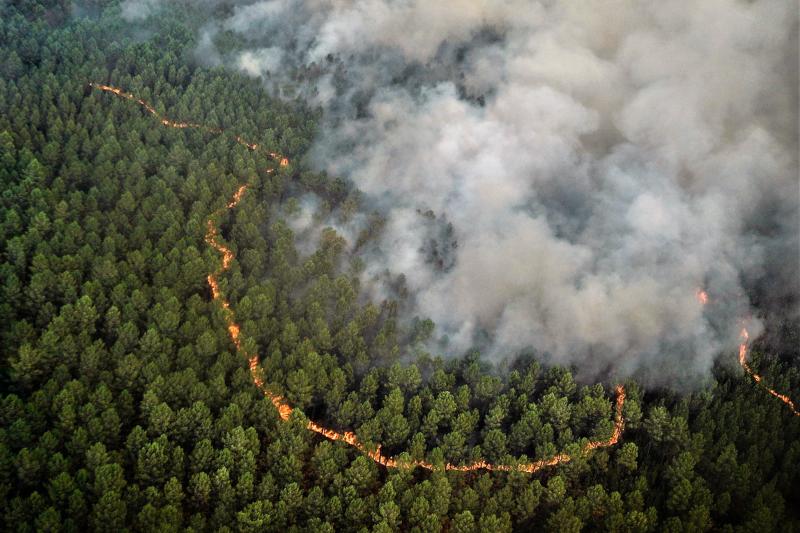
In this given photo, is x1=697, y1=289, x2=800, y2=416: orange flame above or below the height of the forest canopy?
below

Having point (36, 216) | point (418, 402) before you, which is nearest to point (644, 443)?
point (418, 402)

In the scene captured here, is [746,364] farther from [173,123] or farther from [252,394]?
[173,123]

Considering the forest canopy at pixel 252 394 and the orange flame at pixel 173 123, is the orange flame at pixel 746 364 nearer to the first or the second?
the forest canopy at pixel 252 394

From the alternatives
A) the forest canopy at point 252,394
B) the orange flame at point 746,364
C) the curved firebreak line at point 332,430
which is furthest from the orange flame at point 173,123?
the orange flame at point 746,364

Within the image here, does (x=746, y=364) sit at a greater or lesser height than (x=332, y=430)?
lesser

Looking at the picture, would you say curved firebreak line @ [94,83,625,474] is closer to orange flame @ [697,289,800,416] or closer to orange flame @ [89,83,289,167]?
orange flame @ [697,289,800,416]

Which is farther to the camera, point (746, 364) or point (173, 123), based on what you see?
point (173, 123)

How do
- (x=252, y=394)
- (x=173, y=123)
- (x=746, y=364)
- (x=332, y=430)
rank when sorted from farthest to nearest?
(x=173, y=123) < (x=746, y=364) < (x=332, y=430) < (x=252, y=394)

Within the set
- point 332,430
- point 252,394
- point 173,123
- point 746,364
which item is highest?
point 173,123

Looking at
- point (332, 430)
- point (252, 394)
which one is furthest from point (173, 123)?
point (332, 430)

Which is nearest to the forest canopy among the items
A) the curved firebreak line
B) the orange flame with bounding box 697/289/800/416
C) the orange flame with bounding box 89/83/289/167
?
the curved firebreak line
